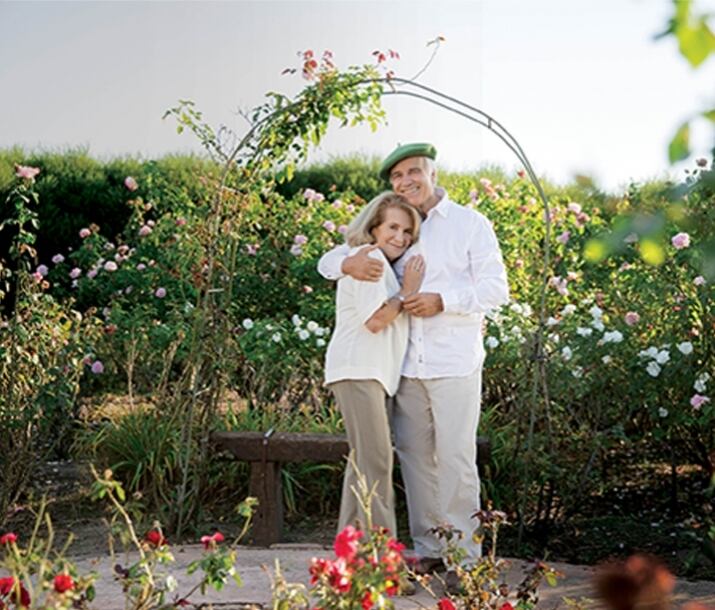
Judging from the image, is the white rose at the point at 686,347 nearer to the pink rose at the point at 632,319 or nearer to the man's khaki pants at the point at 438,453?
the pink rose at the point at 632,319

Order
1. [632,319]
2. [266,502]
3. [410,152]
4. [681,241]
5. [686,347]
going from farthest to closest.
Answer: [632,319] → [681,241] → [686,347] → [266,502] → [410,152]

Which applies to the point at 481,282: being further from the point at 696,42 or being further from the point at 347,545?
the point at 696,42

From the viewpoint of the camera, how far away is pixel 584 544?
559 centimetres

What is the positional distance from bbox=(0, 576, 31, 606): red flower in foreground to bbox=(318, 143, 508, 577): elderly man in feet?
5.75

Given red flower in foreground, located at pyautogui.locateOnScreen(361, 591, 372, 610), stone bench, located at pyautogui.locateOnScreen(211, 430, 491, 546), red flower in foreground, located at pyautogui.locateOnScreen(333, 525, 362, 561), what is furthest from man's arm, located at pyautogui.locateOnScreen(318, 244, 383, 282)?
red flower in foreground, located at pyautogui.locateOnScreen(361, 591, 372, 610)

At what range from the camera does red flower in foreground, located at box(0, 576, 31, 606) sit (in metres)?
2.97

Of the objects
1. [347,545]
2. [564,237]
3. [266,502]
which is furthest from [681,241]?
[347,545]

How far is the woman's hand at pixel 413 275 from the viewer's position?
4.47 meters

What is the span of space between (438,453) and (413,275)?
2.22 ft

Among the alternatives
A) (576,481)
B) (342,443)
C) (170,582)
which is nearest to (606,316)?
(576,481)

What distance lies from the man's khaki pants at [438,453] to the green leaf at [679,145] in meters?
3.50

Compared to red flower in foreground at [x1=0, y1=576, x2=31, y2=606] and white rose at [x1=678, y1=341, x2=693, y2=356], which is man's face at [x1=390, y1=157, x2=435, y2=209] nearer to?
white rose at [x1=678, y1=341, x2=693, y2=356]

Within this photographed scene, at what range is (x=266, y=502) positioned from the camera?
535 centimetres

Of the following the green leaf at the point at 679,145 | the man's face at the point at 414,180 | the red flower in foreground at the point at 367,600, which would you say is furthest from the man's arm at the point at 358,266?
the green leaf at the point at 679,145
